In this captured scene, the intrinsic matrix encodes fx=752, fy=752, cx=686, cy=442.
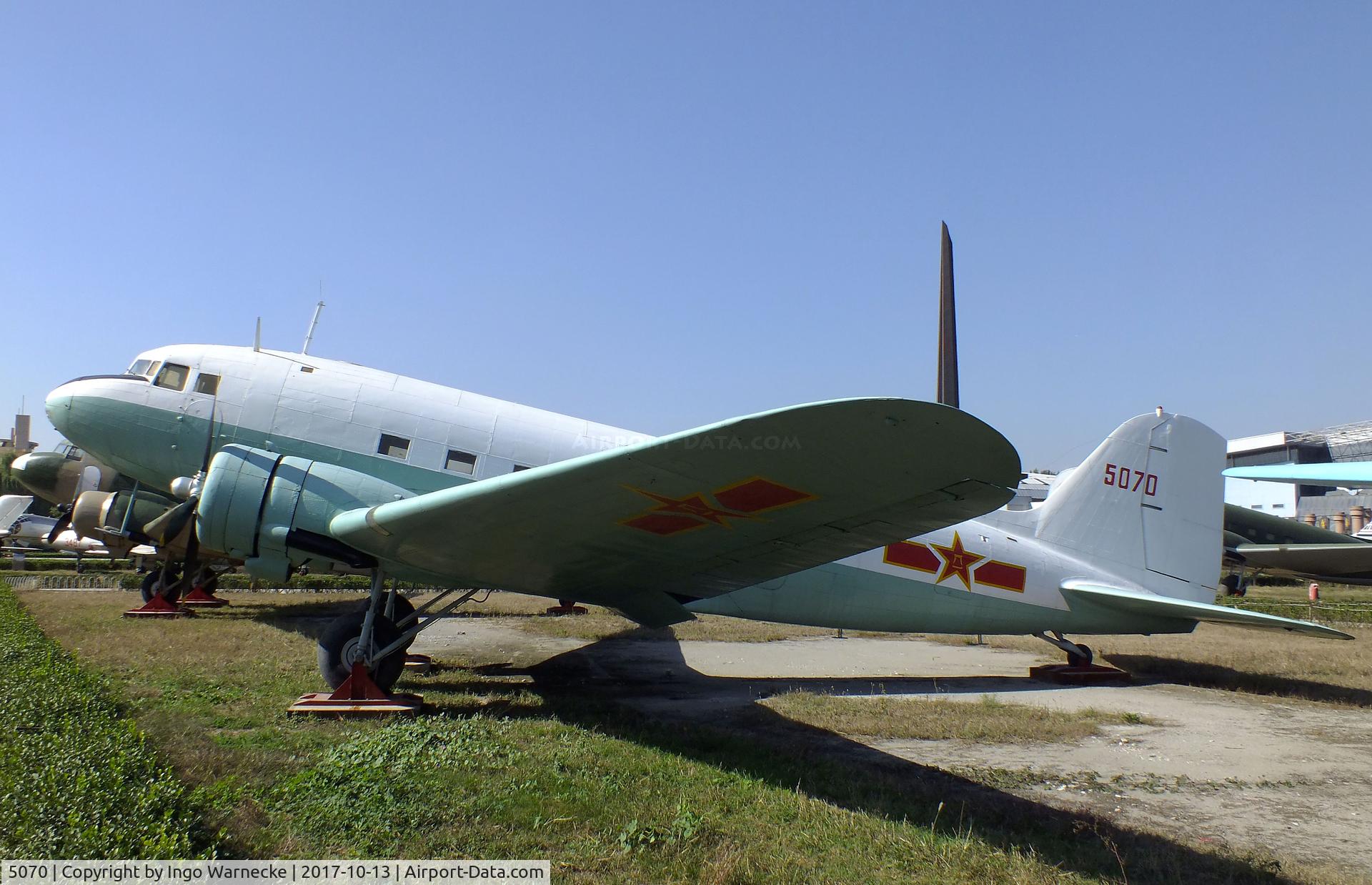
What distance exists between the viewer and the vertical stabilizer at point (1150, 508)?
31.5 feet

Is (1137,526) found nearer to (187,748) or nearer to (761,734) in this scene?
(761,734)

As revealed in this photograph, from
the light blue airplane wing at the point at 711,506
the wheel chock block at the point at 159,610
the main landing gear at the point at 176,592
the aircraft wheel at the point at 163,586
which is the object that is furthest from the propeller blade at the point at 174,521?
the aircraft wheel at the point at 163,586

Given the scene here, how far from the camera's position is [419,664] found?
30.5 ft

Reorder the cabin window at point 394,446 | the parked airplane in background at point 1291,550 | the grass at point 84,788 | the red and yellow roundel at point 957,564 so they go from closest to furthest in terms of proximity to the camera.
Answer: the grass at point 84,788 < the cabin window at point 394,446 < the red and yellow roundel at point 957,564 < the parked airplane in background at point 1291,550

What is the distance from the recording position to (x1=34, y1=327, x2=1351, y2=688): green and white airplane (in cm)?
408

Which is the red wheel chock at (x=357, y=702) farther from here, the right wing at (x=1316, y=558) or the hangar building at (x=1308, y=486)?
the hangar building at (x=1308, y=486)

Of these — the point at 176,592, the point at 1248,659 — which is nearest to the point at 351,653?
the point at 176,592

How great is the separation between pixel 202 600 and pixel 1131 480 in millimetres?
17349

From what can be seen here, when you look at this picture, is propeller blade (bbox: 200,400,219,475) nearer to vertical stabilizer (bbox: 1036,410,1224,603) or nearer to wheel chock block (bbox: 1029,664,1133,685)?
vertical stabilizer (bbox: 1036,410,1224,603)

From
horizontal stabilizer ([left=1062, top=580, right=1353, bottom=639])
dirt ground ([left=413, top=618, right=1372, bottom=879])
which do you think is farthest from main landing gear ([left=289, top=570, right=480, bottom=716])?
horizontal stabilizer ([left=1062, top=580, right=1353, bottom=639])

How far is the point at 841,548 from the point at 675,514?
1.22m

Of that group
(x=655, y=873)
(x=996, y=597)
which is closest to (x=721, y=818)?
(x=655, y=873)

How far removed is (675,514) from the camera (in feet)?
16.2

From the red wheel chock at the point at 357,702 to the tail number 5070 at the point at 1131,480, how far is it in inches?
338
